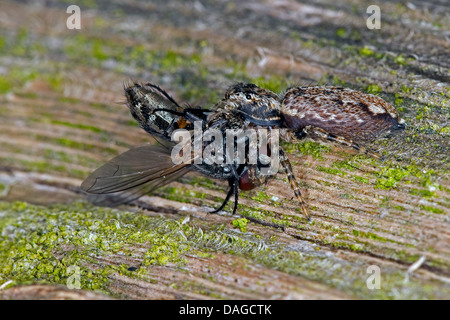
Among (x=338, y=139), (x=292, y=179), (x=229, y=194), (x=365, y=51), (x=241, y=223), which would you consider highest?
(x=365, y=51)

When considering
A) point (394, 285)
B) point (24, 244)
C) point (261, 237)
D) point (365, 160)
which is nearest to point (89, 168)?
point (24, 244)

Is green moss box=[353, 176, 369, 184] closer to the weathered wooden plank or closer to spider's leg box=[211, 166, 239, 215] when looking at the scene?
the weathered wooden plank

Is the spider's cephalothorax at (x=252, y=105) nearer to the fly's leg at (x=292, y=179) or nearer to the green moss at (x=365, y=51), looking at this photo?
A: the fly's leg at (x=292, y=179)

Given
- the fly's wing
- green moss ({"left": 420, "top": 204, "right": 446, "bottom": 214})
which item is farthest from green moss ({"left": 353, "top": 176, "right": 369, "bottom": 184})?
the fly's wing

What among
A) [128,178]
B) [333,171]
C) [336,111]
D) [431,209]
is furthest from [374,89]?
[128,178]

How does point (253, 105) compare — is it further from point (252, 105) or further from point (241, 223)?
point (241, 223)

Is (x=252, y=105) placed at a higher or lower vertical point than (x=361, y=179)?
higher
